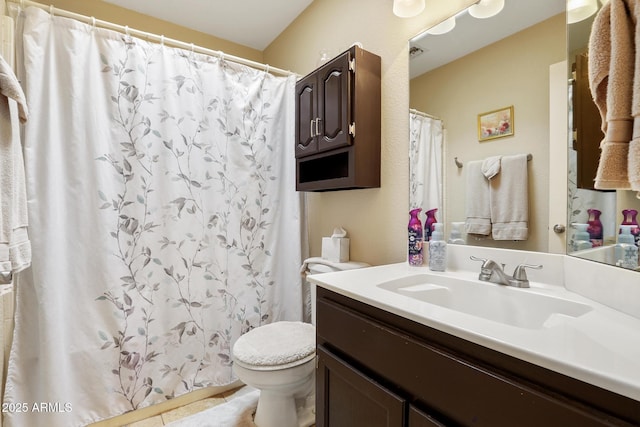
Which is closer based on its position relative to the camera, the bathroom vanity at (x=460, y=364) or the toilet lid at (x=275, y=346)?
the bathroom vanity at (x=460, y=364)

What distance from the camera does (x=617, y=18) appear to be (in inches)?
23.6

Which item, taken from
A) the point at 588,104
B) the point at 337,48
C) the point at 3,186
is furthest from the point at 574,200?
the point at 3,186

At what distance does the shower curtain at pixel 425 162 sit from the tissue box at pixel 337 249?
447 millimetres

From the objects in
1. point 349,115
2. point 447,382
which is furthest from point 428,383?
point 349,115

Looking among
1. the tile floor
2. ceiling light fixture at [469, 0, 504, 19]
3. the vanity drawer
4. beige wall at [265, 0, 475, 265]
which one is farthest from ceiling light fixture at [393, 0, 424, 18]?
the tile floor

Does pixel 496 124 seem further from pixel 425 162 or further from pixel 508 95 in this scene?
pixel 425 162

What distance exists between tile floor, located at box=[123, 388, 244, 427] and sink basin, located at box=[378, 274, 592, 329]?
1360 mm

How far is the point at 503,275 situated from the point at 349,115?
0.92 m

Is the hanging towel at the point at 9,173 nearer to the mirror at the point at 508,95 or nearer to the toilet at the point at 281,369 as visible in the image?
the toilet at the point at 281,369

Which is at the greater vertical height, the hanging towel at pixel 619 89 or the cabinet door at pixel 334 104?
the cabinet door at pixel 334 104

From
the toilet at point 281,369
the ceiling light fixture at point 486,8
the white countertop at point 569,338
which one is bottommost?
the toilet at point 281,369

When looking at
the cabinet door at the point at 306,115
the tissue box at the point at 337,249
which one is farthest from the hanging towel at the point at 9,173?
the tissue box at the point at 337,249

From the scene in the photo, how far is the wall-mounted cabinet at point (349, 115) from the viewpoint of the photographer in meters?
1.38

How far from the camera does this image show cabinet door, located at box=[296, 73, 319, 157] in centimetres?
159
